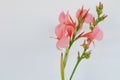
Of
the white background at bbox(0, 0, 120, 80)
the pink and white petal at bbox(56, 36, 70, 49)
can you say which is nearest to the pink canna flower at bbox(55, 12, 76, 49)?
the pink and white petal at bbox(56, 36, 70, 49)

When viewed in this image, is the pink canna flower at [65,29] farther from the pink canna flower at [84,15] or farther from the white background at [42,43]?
the white background at [42,43]

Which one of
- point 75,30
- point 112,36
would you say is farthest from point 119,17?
point 75,30

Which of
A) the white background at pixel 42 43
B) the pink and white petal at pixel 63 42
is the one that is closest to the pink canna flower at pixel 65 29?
the pink and white petal at pixel 63 42

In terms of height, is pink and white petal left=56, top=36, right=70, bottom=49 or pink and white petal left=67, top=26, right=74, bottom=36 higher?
pink and white petal left=67, top=26, right=74, bottom=36

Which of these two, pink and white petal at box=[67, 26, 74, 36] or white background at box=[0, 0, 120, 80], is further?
white background at box=[0, 0, 120, 80]

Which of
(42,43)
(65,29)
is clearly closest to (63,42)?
(65,29)

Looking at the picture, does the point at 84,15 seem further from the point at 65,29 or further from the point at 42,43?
the point at 42,43

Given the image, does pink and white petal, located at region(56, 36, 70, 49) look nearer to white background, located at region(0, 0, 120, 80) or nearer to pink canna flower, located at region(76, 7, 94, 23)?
pink canna flower, located at region(76, 7, 94, 23)

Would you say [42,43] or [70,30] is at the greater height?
[70,30]
